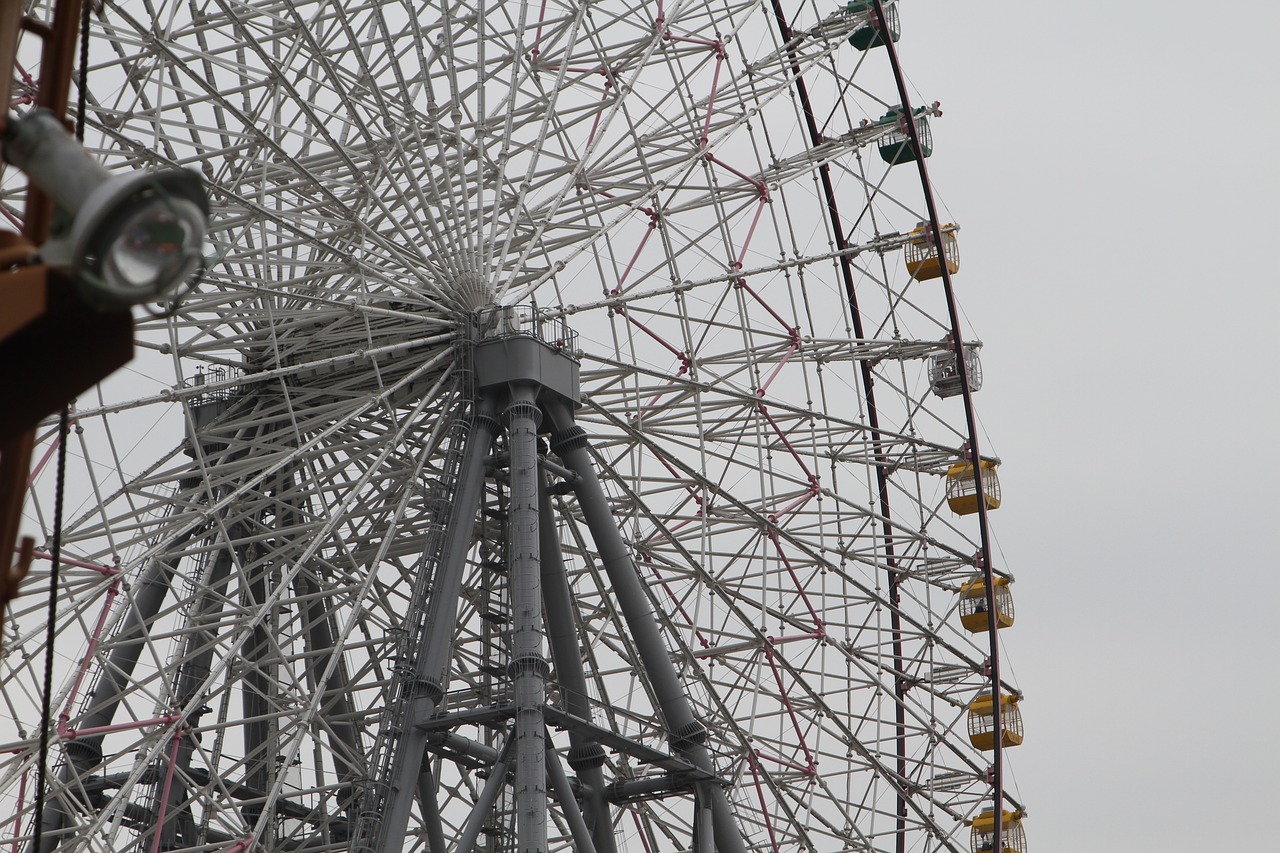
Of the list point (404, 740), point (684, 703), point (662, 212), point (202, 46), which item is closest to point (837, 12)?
point (662, 212)

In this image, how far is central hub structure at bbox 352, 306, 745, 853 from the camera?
23.0 meters

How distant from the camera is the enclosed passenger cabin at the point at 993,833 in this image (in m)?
30.5

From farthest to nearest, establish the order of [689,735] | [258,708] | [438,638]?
[258,708], [689,735], [438,638]

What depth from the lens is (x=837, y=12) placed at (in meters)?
33.3

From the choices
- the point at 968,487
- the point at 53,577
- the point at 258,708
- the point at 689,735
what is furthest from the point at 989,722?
the point at 53,577

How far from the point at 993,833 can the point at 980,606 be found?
3.72 meters

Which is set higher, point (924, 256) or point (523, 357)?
point (924, 256)

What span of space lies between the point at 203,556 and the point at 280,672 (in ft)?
13.2

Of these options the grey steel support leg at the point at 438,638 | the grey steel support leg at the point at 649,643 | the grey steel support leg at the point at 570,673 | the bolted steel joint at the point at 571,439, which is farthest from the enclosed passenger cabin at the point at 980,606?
the grey steel support leg at the point at 438,638

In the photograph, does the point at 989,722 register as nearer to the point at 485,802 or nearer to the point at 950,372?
the point at 950,372

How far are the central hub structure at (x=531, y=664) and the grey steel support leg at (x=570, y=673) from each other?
0.02 m

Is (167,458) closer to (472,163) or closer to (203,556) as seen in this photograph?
(203,556)

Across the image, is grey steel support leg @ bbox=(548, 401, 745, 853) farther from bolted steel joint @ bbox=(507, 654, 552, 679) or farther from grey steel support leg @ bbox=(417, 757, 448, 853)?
grey steel support leg @ bbox=(417, 757, 448, 853)

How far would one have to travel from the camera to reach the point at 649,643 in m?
25.7
